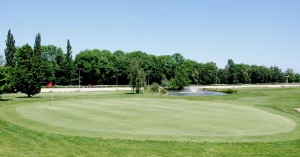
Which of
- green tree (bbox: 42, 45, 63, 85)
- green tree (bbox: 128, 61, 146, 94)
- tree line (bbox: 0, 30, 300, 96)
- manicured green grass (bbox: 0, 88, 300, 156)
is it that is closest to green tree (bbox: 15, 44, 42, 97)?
tree line (bbox: 0, 30, 300, 96)

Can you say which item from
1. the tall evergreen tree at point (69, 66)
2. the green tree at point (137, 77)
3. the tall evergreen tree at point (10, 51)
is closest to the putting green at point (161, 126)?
the green tree at point (137, 77)

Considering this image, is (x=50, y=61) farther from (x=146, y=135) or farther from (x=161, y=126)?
(x=146, y=135)

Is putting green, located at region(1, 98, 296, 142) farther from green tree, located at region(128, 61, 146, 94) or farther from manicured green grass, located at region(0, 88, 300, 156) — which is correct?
green tree, located at region(128, 61, 146, 94)

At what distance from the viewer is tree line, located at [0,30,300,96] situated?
179 feet

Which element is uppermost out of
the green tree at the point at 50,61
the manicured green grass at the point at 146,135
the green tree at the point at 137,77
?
the green tree at the point at 50,61

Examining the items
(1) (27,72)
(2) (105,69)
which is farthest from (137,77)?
(2) (105,69)

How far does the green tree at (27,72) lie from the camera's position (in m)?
53.2

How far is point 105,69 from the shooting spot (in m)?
139

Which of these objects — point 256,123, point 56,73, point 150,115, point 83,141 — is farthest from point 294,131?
point 56,73

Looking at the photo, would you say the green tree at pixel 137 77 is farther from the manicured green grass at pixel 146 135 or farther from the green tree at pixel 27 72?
the manicured green grass at pixel 146 135

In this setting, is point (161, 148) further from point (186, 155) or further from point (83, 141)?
point (83, 141)

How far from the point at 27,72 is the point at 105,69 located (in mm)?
85247

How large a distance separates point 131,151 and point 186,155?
265 centimetres

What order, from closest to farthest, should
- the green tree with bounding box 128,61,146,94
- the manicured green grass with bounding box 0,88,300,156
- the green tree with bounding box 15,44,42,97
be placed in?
the manicured green grass with bounding box 0,88,300,156
the green tree with bounding box 15,44,42,97
the green tree with bounding box 128,61,146,94
